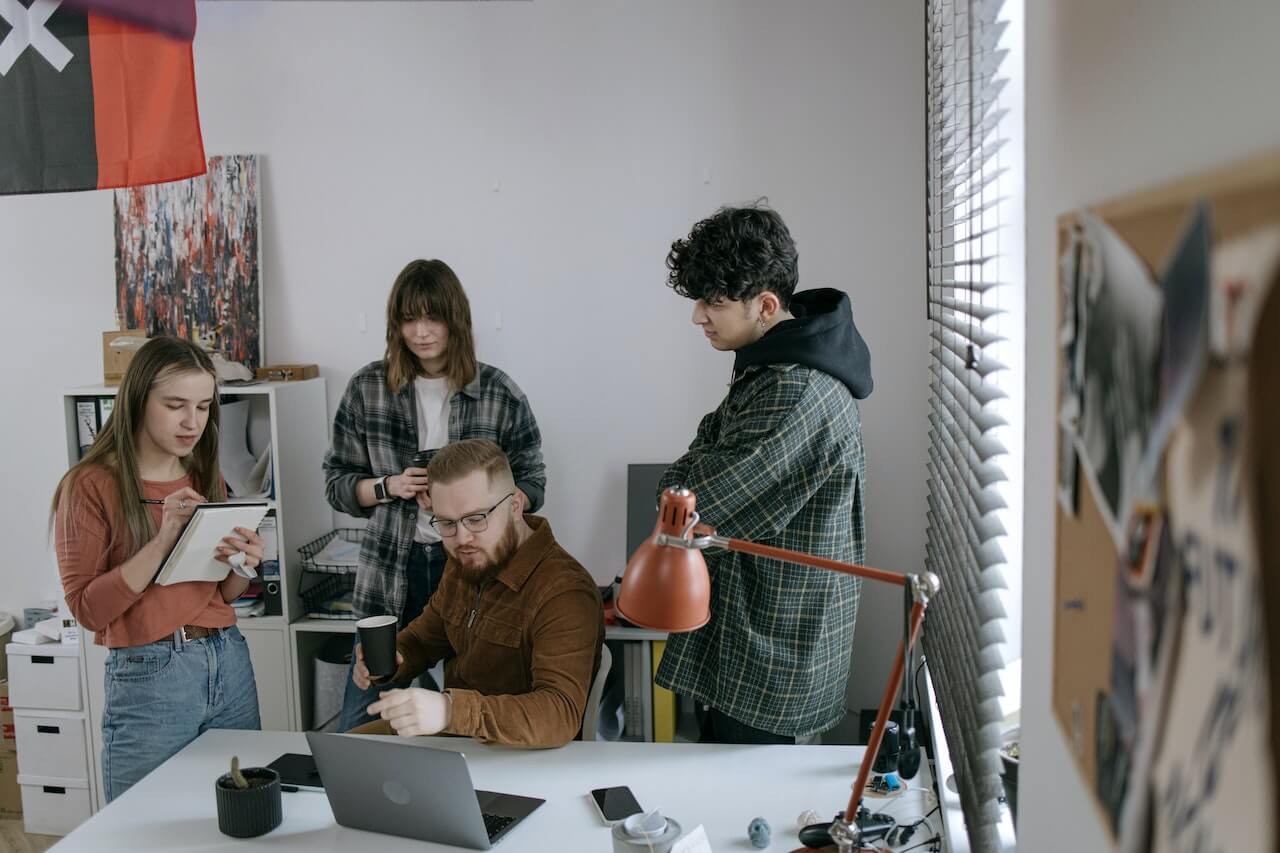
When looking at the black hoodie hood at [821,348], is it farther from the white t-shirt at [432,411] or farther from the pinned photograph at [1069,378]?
the white t-shirt at [432,411]

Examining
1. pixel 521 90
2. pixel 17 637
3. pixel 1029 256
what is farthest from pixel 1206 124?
pixel 17 637

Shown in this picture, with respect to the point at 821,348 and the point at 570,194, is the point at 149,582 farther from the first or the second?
the point at 570,194

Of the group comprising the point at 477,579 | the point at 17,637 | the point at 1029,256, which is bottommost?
the point at 17,637

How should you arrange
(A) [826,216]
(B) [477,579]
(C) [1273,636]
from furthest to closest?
(A) [826,216], (B) [477,579], (C) [1273,636]

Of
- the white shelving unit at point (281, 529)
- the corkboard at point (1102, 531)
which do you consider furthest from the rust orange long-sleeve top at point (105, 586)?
the corkboard at point (1102, 531)

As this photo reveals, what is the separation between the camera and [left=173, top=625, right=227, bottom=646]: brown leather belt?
7.48 feet

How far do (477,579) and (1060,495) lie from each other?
5.17ft

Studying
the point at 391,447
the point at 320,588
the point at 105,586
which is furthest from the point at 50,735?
the point at 105,586

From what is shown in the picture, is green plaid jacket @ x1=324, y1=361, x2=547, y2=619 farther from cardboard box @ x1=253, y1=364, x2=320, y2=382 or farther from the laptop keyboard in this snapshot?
the laptop keyboard

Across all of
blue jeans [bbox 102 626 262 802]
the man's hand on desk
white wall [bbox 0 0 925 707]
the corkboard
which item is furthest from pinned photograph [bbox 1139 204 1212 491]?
white wall [bbox 0 0 925 707]

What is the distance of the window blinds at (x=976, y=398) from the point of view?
1471 millimetres

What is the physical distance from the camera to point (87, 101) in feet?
8.82

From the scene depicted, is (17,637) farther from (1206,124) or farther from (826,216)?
(1206,124)

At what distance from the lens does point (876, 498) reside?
11.5 feet
